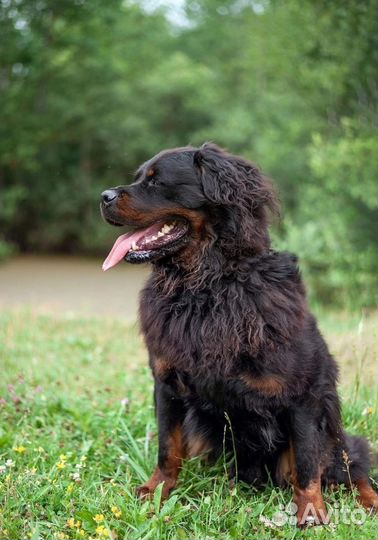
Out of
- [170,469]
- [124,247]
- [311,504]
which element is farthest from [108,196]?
[311,504]

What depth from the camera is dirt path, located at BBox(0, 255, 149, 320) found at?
11344 mm

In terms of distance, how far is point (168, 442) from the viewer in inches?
126

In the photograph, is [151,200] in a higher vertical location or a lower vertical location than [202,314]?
higher

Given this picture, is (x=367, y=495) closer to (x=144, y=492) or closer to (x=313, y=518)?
(x=313, y=518)

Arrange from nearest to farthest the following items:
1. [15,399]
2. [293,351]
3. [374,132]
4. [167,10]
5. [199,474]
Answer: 1. [293,351]
2. [199,474]
3. [15,399]
4. [374,132]
5. [167,10]

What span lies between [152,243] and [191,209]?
10.5 inches

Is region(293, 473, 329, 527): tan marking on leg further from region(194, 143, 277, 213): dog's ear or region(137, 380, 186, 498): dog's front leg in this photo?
region(194, 143, 277, 213): dog's ear

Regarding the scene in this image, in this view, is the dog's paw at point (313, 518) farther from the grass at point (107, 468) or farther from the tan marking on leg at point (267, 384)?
the tan marking on leg at point (267, 384)

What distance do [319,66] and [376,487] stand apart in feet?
28.0

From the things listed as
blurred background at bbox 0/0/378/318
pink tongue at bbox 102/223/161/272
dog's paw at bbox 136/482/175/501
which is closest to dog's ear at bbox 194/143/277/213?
pink tongue at bbox 102/223/161/272

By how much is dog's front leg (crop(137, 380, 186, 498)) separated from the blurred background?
21.6ft

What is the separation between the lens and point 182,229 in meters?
3.10

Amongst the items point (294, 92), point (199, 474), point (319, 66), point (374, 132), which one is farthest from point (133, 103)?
point (199, 474)

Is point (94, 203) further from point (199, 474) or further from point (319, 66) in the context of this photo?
point (199, 474)
